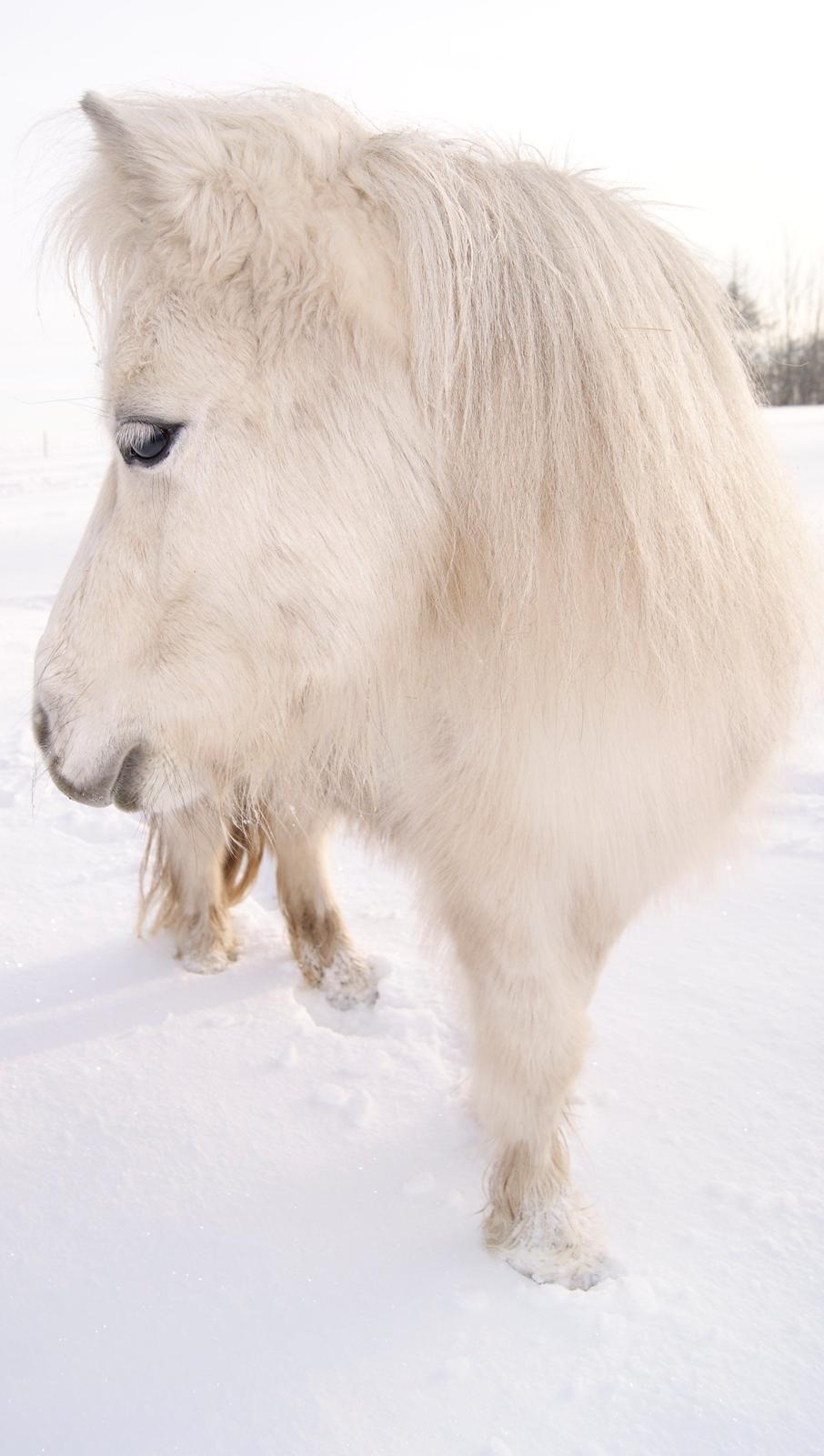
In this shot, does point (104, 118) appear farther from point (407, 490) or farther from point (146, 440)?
point (407, 490)

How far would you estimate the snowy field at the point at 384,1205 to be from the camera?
132 cm

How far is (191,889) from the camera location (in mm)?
2582

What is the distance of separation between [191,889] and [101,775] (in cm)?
138

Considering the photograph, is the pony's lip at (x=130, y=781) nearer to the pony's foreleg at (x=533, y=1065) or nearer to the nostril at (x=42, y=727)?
the nostril at (x=42, y=727)

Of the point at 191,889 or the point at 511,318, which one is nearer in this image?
the point at 511,318

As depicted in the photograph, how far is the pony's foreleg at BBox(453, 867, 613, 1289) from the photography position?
1.52 meters

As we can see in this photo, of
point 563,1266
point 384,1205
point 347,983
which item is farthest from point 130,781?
point 347,983

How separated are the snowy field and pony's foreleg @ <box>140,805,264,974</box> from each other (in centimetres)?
9

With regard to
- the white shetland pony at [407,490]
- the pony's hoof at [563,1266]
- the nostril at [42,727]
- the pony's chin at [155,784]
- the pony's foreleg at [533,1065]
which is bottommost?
the pony's hoof at [563,1266]

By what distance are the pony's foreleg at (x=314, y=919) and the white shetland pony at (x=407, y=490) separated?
3.91 ft

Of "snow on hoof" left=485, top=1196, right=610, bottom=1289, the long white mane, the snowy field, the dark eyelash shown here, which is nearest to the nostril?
the dark eyelash

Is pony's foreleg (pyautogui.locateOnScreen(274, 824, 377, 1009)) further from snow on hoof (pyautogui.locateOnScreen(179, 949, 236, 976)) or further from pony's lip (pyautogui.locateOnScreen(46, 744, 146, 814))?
pony's lip (pyautogui.locateOnScreen(46, 744, 146, 814))

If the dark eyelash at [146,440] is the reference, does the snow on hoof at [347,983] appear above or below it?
below

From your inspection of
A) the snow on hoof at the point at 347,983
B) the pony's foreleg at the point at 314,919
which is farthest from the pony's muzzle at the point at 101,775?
the snow on hoof at the point at 347,983
